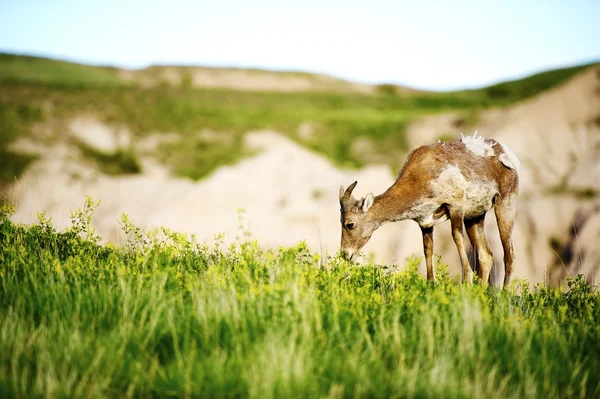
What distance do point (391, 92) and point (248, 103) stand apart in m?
40.9

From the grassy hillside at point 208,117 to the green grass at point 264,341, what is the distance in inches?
1548

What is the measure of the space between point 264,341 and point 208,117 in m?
55.7

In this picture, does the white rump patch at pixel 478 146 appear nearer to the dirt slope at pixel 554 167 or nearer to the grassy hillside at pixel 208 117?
the dirt slope at pixel 554 167

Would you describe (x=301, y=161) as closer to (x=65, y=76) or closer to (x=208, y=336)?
(x=208, y=336)

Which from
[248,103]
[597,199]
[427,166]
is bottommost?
[597,199]

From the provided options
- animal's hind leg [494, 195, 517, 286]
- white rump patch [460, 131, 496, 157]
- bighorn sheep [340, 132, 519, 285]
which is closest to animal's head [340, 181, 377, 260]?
bighorn sheep [340, 132, 519, 285]

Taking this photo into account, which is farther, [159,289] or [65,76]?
[65,76]

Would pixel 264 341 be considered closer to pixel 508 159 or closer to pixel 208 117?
pixel 508 159

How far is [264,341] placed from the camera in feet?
14.4

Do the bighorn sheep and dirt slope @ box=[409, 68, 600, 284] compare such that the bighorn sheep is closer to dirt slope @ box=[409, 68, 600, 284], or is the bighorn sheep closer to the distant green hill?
dirt slope @ box=[409, 68, 600, 284]

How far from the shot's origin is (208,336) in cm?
463

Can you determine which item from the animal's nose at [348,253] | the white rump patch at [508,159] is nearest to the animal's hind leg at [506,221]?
the white rump patch at [508,159]

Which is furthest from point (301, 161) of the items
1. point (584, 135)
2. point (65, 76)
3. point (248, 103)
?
point (65, 76)

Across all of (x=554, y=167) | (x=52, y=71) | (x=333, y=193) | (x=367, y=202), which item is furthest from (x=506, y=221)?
(x=52, y=71)
